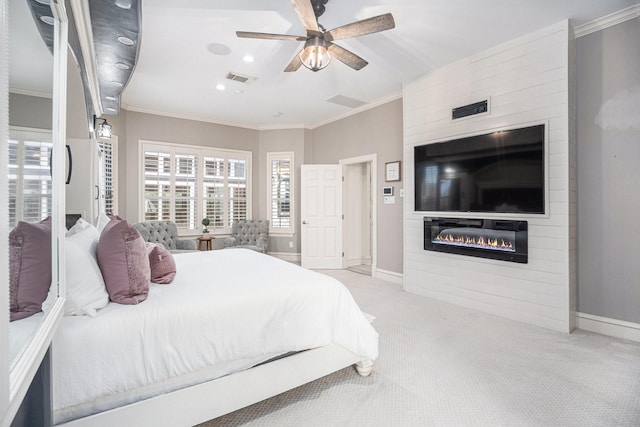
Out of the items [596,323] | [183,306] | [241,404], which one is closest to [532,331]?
[596,323]

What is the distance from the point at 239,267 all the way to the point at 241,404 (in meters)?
1.03

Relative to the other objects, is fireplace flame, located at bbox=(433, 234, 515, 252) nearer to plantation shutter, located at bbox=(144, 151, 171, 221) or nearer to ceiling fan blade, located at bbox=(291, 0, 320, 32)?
ceiling fan blade, located at bbox=(291, 0, 320, 32)

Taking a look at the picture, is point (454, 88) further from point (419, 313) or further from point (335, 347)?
point (335, 347)

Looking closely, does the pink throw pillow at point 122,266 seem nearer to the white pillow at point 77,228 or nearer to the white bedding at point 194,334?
the white bedding at point 194,334

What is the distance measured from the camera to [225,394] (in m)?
1.62

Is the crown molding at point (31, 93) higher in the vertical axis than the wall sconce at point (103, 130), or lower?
lower

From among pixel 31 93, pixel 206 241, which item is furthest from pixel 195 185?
pixel 31 93

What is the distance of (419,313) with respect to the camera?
136 inches

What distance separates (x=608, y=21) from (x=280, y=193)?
5.31 metres

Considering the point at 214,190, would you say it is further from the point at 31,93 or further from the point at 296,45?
the point at 31,93

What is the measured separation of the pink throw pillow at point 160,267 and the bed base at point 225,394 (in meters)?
0.74

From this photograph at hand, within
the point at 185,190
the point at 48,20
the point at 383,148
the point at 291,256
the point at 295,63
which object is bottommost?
the point at 291,256

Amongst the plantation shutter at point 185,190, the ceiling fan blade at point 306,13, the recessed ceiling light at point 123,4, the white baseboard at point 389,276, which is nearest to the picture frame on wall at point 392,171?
the white baseboard at point 389,276

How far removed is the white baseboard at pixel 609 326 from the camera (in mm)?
2734
